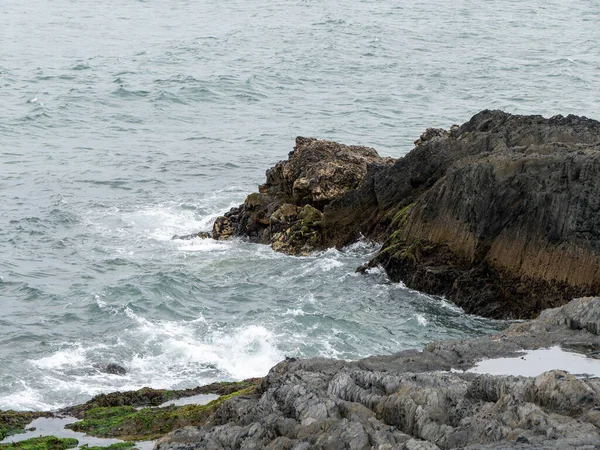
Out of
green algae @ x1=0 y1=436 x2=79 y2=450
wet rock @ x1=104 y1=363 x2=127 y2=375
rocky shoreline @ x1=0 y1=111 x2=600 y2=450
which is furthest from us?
wet rock @ x1=104 y1=363 x2=127 y2=375

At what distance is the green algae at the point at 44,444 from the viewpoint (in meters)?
21.8

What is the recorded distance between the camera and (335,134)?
5812 cm

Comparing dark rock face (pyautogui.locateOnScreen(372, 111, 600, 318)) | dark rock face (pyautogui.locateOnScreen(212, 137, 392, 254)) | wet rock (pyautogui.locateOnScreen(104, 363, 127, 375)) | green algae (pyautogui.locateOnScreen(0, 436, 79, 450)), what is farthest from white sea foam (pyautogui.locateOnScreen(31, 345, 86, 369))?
dark rock face (pyautogui.locateOnScreen(212, 137, 392, 254))

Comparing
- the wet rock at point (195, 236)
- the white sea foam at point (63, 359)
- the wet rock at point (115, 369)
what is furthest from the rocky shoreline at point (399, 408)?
the wet rock at point (195, 236)

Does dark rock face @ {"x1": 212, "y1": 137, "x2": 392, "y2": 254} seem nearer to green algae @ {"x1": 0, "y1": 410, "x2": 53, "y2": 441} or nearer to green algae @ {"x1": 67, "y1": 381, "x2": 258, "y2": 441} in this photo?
green algae @ {"x1": 67, "y1": 381, "x2": 258, "y2": 441}

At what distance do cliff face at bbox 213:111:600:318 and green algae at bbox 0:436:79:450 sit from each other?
46.5 ft

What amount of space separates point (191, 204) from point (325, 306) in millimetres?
14565

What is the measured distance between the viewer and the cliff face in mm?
30250

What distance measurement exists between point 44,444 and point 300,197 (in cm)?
2051

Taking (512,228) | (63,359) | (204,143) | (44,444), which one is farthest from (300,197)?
(44,444)

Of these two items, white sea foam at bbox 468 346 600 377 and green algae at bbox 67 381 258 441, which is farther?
green algae at bbox 67 381 258 441

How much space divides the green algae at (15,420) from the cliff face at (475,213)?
13905mm

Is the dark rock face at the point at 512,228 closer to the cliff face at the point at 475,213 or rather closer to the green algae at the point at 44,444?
the cliff face at the point at 475,213

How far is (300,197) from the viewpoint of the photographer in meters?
40.8
